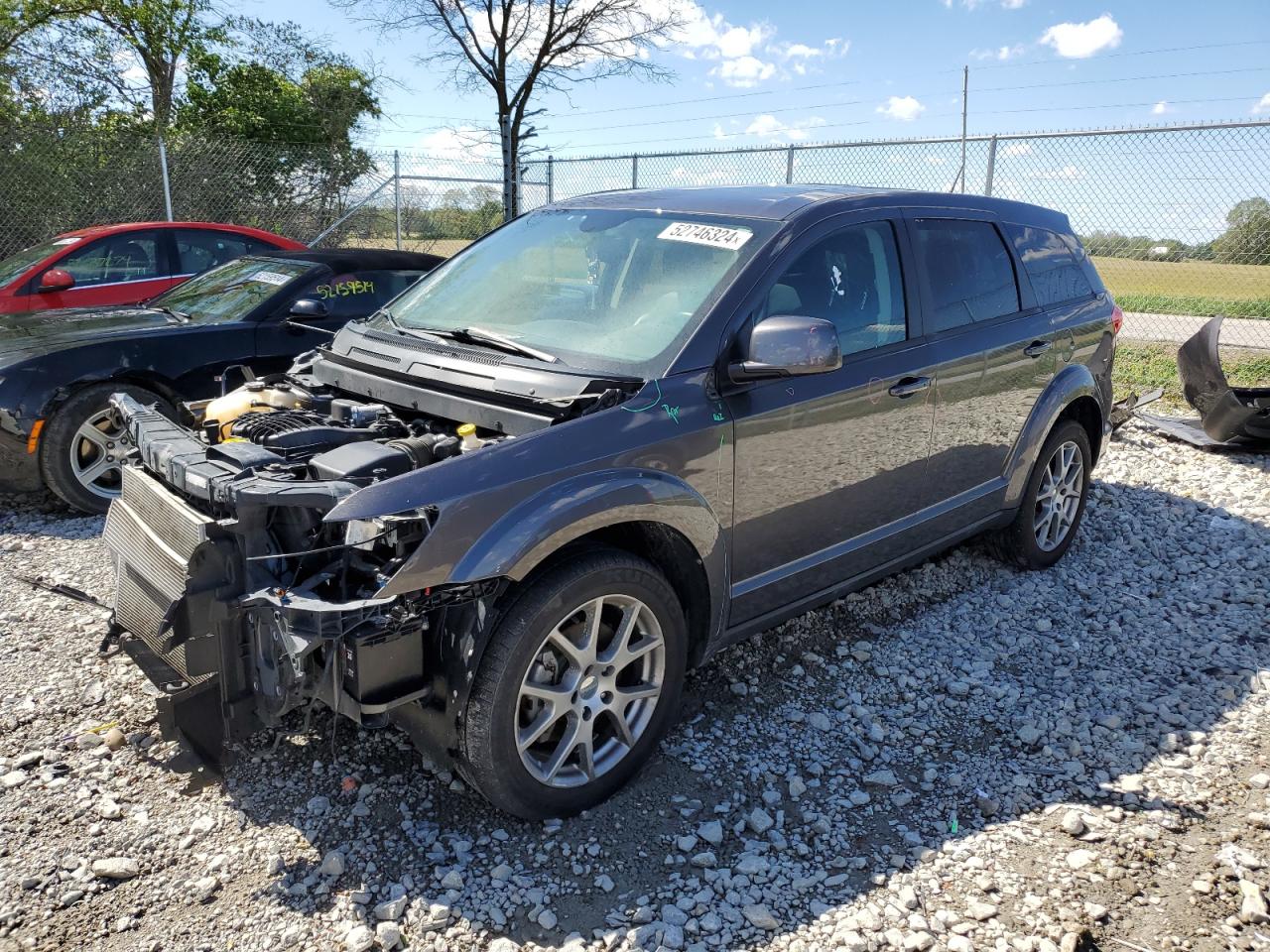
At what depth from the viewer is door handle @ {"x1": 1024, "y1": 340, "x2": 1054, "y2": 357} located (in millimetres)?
4660

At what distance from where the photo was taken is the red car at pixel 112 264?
8320mm

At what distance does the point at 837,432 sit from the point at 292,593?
6.83 ft

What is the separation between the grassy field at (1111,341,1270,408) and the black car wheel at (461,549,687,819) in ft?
23.7

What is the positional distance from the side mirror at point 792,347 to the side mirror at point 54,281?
7516 mm

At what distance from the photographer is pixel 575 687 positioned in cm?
295

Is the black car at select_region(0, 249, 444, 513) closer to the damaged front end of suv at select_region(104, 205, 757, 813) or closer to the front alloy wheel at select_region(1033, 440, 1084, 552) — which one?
the damaged front end of suv at select_region(104, 205, 757, 813)

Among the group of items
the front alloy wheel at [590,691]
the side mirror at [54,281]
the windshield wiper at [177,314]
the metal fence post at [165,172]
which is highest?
the metal fence post at [165,172]

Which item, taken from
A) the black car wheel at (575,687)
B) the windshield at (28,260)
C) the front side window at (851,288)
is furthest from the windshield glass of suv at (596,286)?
the windshield at (28,260)

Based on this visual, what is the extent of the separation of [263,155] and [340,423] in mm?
12725

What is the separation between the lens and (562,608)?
9.23 feet

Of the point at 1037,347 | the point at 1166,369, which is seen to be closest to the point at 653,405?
→ the point at 1037,347

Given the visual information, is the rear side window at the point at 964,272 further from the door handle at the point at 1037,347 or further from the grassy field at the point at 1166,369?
the grassy field at the point at 1166,369

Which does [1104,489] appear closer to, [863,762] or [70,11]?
[863,762]

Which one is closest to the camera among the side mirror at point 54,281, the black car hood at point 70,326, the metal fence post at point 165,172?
the black car hood at point 70,326
